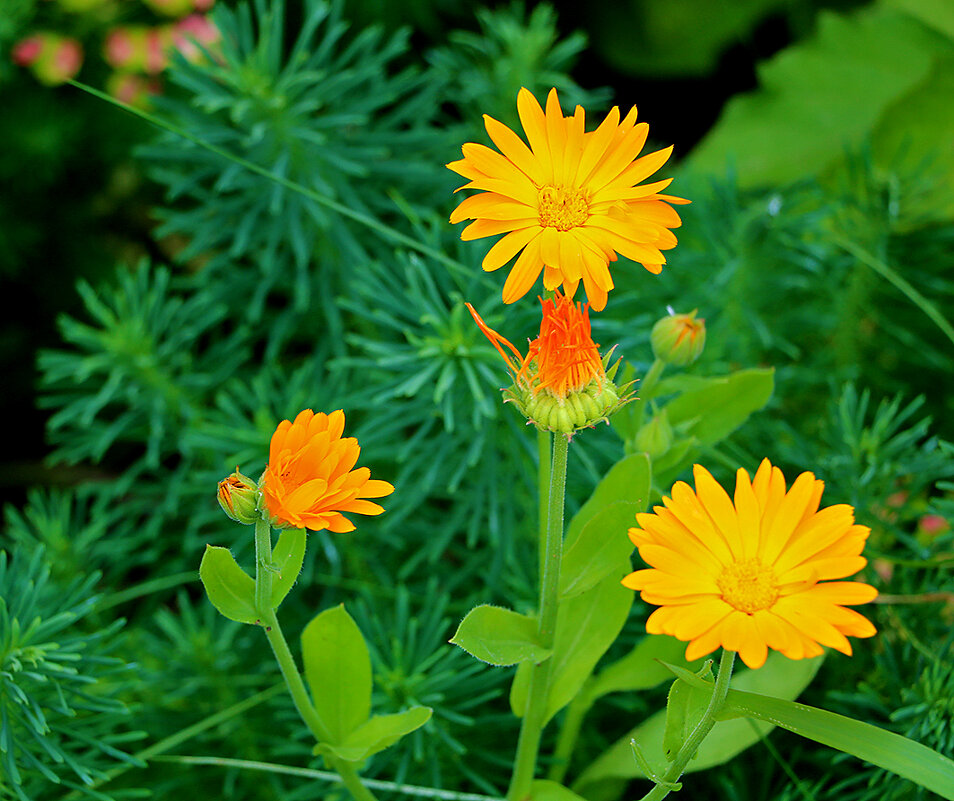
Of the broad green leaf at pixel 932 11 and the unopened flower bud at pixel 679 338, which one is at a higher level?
the broad green leaf at pixel 932 11

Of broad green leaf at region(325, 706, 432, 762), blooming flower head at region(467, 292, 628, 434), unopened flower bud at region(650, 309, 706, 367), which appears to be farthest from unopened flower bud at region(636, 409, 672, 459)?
broad green leaf at region(325, 706, 432, 762)

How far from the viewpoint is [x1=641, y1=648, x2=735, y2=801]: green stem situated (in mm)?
543

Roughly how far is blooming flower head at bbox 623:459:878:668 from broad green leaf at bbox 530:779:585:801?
0.82ft

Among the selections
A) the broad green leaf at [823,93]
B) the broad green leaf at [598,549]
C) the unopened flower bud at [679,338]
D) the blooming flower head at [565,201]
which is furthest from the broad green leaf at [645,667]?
the broad green leaf at [823,93]

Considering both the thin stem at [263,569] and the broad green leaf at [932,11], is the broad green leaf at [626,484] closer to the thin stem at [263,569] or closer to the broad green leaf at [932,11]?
the thin stem at [263,569]

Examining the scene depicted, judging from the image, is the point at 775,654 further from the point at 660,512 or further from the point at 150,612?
the point at 150,612

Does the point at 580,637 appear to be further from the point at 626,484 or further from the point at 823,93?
the point at 823,93

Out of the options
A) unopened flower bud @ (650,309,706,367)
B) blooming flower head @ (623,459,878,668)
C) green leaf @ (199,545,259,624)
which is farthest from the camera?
unopened flower bud @ (650,309,706,367)

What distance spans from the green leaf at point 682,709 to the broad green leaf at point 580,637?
0.10 meters

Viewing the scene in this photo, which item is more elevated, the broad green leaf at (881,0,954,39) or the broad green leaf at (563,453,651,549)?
the broad green leaf at (881,0,954,39)

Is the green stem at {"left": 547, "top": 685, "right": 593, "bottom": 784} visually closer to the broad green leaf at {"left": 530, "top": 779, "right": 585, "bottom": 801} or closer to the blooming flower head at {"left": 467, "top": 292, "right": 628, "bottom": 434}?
the broad green leaf at {"left": 530, "top": 779, "right": 585, "bottom": 801}

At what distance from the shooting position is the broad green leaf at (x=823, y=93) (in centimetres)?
144

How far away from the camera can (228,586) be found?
60 centimetres

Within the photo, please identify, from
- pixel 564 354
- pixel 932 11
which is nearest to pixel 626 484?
pixel 564 354
